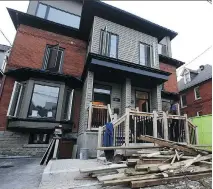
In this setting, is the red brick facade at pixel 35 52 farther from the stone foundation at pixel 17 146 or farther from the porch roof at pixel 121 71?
the porch roof at pixel 121 71

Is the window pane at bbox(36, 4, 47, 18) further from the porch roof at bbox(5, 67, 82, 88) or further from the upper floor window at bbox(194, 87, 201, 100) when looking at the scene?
the upper floor window at bbox(194, 87, 201, 100)

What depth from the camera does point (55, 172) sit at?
4281mm

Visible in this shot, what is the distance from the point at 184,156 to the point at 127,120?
2.45 meters

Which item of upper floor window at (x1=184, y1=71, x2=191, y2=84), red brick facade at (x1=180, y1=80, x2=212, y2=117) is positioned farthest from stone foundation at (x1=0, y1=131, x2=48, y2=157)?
upper floor window at (x1=184, y1=71, x2=191, y2=84)

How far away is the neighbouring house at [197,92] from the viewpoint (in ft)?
69.9

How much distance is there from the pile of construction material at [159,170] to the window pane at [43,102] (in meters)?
7.22

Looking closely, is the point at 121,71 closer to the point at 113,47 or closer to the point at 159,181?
the point at 113,47

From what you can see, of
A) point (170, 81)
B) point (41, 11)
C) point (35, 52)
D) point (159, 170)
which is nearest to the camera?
point (159, 170)

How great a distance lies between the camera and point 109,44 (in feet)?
39.9

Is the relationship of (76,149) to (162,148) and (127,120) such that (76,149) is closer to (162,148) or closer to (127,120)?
(127,120)

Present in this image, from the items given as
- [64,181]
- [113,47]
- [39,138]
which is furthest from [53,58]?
[64,181]

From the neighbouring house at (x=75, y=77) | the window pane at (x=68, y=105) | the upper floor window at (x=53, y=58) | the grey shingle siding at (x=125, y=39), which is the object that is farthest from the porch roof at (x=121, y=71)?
the upper floor window at (x=53, y=58)

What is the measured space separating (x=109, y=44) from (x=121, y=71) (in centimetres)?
293

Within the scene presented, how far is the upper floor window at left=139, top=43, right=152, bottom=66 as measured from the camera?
12977 millimetres
